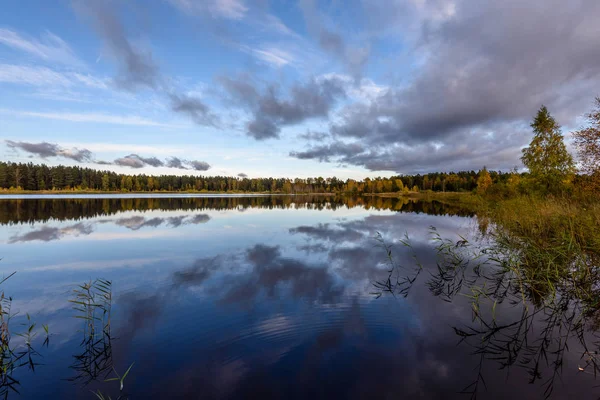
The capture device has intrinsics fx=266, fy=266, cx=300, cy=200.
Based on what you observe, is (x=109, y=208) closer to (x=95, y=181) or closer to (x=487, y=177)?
(x=487, y=177)

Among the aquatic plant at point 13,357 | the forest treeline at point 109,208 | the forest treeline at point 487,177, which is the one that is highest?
the forest treeline at point 487,177

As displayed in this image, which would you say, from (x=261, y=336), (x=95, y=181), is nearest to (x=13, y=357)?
(x=261, y=336)

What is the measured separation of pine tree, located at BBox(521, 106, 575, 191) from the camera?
3569cm

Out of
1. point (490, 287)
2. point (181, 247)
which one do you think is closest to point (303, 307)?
point (490, 287)

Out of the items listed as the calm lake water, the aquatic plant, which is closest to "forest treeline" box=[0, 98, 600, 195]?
the calm lake water

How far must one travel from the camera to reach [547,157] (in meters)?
37.2

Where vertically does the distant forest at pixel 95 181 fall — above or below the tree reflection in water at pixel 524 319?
above

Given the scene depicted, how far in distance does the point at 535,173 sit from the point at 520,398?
45.5 meters

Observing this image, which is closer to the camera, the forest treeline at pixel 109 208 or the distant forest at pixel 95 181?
the forest treeline at pixel 109 208

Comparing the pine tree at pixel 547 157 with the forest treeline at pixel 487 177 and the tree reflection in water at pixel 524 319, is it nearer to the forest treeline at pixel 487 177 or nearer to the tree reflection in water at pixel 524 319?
the forest treeline at pixel 487 177

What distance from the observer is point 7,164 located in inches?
5138

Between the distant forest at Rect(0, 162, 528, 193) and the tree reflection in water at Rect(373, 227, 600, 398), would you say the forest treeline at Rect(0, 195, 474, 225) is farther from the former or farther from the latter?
the distant forest at Rect(0, 162, 528, 193)

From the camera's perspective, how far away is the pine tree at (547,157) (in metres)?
35.7

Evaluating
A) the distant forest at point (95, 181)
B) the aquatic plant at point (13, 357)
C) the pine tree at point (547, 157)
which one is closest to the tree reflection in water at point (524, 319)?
the aquatic plant at point (13, 357)
